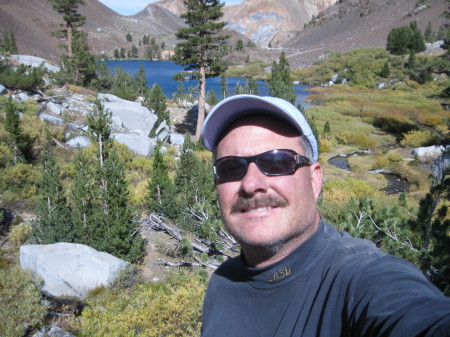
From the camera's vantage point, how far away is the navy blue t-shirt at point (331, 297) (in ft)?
2.92

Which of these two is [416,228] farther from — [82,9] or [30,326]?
[82,9]

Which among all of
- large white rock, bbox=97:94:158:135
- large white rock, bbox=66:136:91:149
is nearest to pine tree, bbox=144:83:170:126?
large white rock, bbox=97:94:158:135

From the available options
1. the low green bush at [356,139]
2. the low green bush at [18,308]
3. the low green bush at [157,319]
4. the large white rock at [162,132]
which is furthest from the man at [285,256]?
the low green bush at [356,139]

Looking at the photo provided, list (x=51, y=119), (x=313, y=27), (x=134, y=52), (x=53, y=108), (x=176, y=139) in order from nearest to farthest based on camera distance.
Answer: (x=51, y=119) → (x=53, y=108) → (x=176, y=139) → (x=134, y=52) → (x=313, y=27)

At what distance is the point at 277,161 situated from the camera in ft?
4.80

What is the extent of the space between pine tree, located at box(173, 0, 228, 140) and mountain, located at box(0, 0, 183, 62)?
3035 cm

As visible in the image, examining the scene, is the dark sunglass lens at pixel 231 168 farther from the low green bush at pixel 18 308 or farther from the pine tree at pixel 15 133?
the pine tree at pixel 15 133

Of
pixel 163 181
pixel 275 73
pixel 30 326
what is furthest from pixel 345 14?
pixel 30 326

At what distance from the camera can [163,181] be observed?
12008mm

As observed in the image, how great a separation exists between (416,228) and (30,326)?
701cm

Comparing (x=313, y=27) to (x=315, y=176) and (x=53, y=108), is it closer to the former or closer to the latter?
(x=53, y=108)

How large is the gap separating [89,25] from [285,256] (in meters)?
153

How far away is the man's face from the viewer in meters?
1.37

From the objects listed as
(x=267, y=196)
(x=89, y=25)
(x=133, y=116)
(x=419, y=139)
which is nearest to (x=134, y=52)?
(x=89, y=25)
